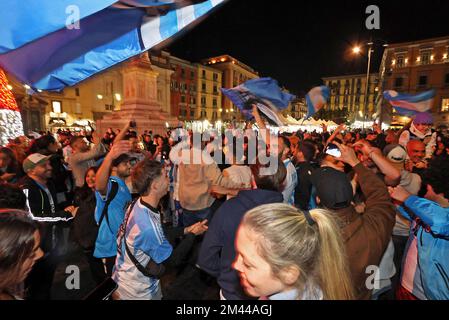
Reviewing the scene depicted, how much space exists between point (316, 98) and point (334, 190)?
7.10m

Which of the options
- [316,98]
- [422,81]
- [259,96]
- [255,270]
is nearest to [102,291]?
[255,270]

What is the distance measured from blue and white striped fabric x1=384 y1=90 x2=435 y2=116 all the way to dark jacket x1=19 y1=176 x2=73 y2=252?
30.4ft

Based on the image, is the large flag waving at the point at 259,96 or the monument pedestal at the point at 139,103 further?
the monument pedestal at the point at 139,103

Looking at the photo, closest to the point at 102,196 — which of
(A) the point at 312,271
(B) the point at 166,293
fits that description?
(B) the point at 166,293

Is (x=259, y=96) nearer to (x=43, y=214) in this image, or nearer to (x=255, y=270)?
(x=43, y=214)

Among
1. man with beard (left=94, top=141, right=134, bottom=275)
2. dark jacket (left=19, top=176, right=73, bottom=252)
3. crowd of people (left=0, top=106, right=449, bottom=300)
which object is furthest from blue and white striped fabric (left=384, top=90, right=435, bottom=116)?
dark jacket (left=19, top=176, right=73, bottom=252)

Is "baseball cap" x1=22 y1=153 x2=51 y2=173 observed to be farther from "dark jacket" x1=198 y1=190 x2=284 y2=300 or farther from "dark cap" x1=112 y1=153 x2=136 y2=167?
"dark jacket" x1=198 y1=190 x2=284 y2=300

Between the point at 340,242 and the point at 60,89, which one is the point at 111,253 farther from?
the point at 340,242

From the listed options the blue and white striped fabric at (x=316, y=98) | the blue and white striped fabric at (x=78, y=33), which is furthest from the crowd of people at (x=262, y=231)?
the blue and white striped fabric at (x=316, y=98)

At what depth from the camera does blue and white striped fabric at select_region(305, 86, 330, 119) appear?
8.35 m

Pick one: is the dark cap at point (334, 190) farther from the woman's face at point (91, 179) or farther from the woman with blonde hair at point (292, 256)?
the woman's face at point (91, 179)

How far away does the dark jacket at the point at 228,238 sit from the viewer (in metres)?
1.95

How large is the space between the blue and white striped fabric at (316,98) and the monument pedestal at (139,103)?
14565 mm

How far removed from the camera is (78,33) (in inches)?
87.9
